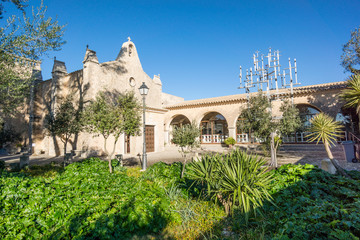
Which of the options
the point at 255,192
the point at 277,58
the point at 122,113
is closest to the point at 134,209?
the point at 255,192

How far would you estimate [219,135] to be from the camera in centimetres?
2436

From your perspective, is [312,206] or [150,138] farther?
[150,138]

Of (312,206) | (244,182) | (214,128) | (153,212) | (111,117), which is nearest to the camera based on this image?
(312,206)

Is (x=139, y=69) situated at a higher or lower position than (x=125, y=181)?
higher

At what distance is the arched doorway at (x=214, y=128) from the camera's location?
79.5 ft

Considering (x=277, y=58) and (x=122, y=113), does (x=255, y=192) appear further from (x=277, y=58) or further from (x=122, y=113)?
(x=277, y=58)

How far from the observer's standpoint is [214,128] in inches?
973

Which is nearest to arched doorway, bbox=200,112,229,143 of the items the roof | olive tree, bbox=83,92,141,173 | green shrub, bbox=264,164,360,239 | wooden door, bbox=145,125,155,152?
the roof

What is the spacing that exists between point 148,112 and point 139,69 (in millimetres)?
4416

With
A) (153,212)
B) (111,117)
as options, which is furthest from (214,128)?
(153,212)

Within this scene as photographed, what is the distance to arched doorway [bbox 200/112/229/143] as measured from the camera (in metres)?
24.2

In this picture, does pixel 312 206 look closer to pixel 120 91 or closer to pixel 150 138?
pixel 150 138

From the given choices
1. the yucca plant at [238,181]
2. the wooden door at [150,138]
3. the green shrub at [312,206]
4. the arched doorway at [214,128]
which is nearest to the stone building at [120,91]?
the wooden door at [150,138]

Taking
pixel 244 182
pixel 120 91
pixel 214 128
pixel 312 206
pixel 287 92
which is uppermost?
pixel 120 91
